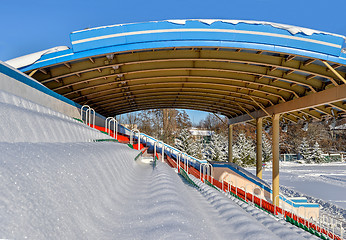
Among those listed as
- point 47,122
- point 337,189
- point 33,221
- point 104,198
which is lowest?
point 337,189

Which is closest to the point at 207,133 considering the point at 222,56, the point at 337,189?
the point at 337,189

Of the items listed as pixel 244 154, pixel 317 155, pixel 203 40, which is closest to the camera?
pixel 203 40

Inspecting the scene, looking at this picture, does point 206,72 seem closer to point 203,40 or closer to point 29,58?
point 203,40

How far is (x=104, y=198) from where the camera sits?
168cm

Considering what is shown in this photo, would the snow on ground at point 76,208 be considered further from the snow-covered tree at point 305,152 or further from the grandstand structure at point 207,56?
the snow-covered tree at point 305,152

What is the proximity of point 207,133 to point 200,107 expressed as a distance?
38755 millimetres

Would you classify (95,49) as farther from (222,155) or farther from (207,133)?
(207,133)

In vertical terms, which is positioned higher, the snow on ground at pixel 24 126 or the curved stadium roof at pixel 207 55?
the curved stadium roof at pixel 207 55

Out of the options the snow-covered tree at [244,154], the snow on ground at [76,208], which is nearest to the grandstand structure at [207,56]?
the snow on ground at [76,208]

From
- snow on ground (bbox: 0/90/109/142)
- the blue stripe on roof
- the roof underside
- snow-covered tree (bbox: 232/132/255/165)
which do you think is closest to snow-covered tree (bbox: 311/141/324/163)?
snow-covered tree (bbox: 232/132/255/165)

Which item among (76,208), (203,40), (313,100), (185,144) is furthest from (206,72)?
(185,144)

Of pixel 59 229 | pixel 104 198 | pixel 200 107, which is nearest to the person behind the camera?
pixel 59 229

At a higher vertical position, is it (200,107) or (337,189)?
(200,107)

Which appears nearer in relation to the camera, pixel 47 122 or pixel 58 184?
pixel 58 184
